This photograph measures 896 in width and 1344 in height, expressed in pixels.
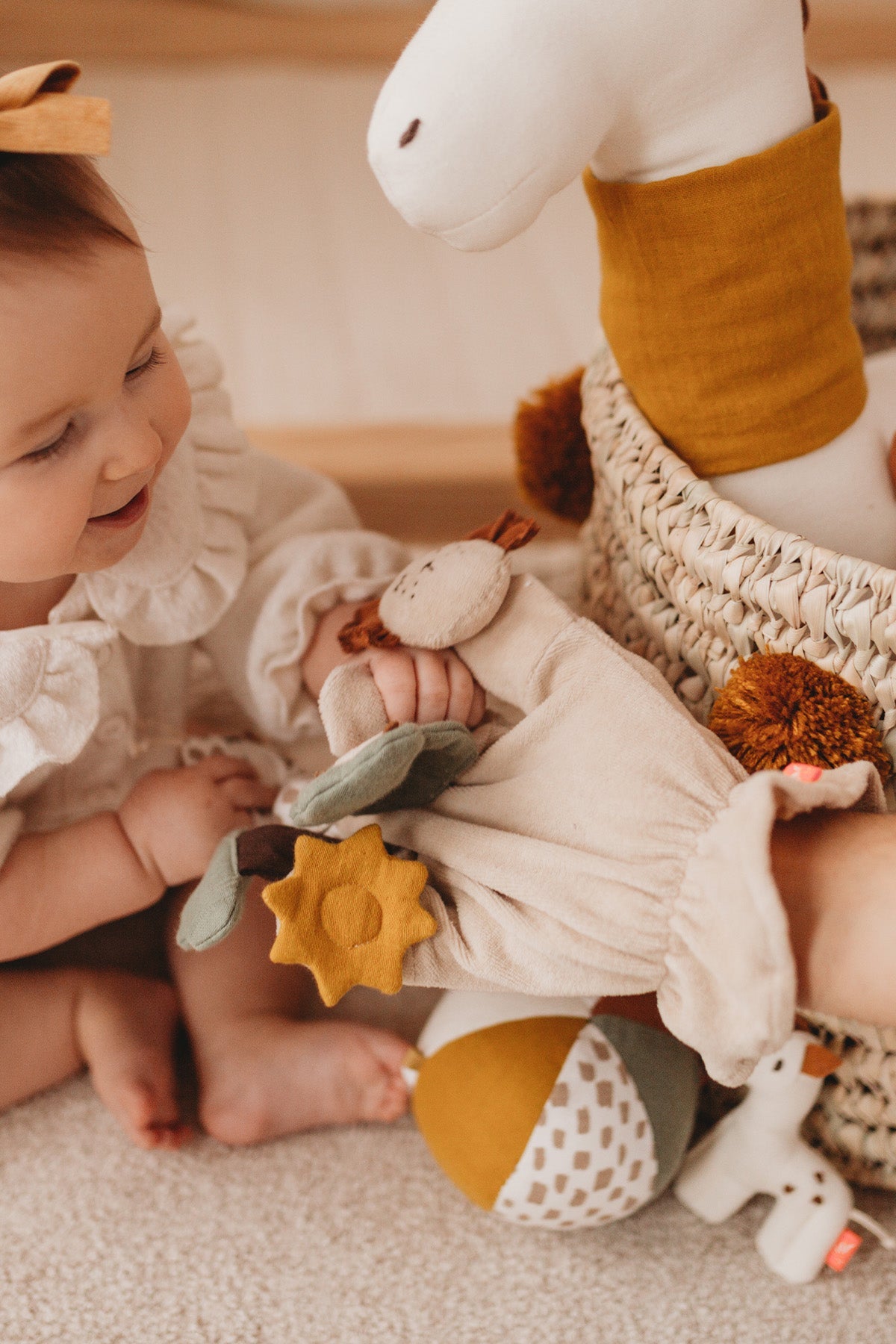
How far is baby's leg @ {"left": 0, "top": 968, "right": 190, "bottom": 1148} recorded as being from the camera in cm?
67

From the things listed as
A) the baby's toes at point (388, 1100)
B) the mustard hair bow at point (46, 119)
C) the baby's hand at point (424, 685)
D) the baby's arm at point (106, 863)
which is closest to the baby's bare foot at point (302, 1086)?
the baby's toes at point (388, 1100)

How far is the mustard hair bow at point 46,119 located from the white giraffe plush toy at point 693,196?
12cm

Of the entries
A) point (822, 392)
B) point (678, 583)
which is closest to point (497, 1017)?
point (678, 583)

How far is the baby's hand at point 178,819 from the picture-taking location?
0.68m

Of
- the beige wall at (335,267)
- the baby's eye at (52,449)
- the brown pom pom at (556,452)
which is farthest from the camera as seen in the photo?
the beige wall at (335,267)

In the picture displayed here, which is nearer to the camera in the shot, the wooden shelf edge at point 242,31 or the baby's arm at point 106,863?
the baby's arm at point 106,863

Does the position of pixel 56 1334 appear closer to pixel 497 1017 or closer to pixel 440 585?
pixel 497 1017

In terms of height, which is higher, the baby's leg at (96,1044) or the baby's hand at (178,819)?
the baby's hand at (178,819)

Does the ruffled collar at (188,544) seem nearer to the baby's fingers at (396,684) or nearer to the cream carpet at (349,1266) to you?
the baby's fingers at (396,684)

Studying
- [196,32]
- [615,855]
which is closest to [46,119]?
[615,855]

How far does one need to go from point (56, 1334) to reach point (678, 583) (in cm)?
51

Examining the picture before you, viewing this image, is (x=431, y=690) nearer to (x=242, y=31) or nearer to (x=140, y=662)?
(x=140, y=662)

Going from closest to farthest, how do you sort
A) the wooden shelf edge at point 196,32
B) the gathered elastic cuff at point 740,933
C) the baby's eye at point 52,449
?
the gathered elastic cuff at point 740,933 → the baby's eye at point 52,449 → the wooden shelf edge at point 196,32

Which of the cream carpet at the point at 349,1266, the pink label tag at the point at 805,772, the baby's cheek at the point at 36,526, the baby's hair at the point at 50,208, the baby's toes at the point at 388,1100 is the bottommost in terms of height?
the cream carpet at the point at 349,1266
